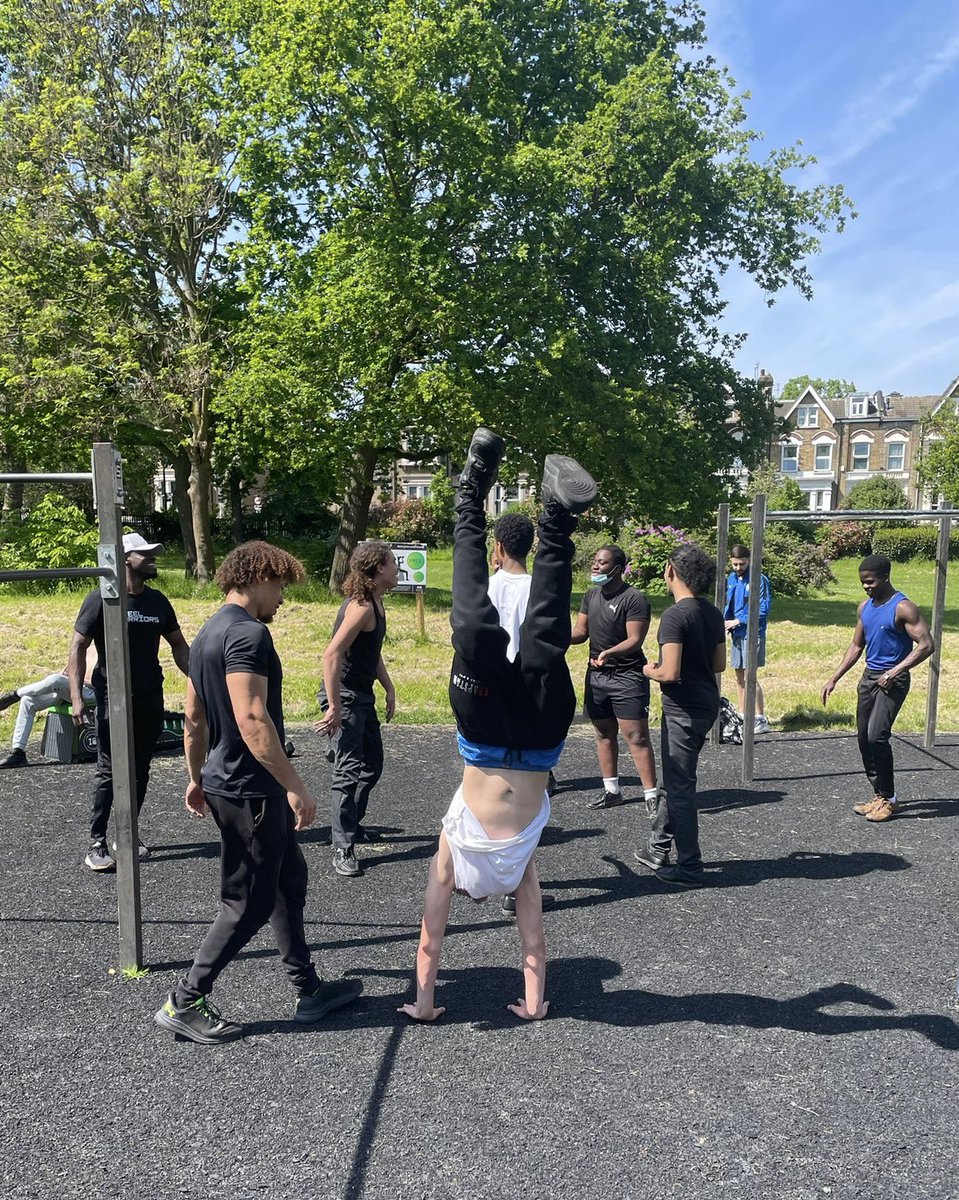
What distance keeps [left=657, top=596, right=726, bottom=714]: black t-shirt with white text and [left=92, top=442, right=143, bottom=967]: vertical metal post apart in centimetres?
307

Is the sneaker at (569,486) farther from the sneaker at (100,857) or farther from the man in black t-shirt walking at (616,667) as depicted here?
the sneaker at (100,857)

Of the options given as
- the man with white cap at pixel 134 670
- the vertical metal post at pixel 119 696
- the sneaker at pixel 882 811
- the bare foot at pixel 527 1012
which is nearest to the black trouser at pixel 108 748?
the man with white cap at pixel 134 670

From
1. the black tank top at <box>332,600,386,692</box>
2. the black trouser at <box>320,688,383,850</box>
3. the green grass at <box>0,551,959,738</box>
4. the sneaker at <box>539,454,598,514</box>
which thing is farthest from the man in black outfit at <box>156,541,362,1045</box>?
the green grass at <box>0,551,959,738</box>

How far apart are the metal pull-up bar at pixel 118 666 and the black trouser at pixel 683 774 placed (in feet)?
10.1

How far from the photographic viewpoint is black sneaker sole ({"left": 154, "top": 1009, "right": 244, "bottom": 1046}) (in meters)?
3.95

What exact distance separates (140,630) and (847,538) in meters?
36.3

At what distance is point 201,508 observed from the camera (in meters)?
24.5

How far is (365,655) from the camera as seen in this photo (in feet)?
20.3

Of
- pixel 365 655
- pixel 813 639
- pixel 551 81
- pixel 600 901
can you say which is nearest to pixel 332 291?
pixel 551 81

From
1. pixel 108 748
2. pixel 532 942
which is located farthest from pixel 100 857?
pixel 532 942

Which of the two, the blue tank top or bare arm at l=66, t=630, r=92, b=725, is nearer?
bare arm at l=66, t=630, r=92, b=725

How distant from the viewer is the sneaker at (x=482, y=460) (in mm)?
3383

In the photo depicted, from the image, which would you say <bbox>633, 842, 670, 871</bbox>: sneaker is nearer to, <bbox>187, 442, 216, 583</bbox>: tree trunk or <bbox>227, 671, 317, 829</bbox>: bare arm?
<bbox>227, 671, 317, 829</bbox>: bare arm

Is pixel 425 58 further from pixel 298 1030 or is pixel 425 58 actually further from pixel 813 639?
pixel 298 1030
